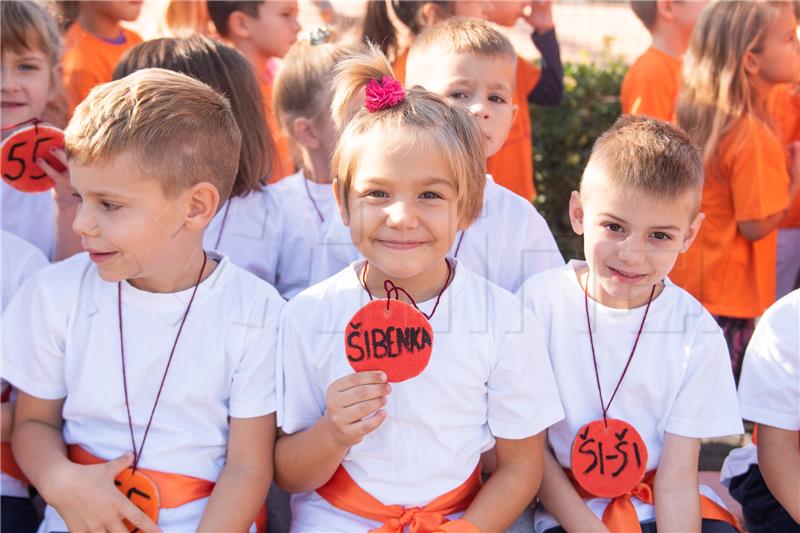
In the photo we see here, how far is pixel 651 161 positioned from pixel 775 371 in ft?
2.04

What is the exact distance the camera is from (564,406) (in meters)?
2.14

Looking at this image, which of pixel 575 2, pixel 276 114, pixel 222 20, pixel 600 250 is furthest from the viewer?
pixel 575 2

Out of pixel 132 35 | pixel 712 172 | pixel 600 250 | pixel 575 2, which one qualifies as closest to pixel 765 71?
pixel 712 172

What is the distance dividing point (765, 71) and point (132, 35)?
9.40 ft

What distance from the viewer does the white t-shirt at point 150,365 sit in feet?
6.60

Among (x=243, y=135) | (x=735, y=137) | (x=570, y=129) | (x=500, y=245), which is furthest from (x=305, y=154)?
(x=570, y=129)

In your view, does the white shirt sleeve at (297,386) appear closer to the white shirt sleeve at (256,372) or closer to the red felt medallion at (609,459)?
the white shirt sleeve at (256,372)

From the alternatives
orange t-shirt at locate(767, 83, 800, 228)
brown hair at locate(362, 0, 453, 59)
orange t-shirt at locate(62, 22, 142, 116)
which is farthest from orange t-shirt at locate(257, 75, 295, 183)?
orange t-shirt at locate(767, 83, 800, 228)

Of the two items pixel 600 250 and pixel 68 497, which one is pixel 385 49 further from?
pixel 68 497

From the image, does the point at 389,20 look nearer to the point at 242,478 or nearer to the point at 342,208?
the point at 342,208

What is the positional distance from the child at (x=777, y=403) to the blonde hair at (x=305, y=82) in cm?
152

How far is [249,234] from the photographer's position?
105 inches

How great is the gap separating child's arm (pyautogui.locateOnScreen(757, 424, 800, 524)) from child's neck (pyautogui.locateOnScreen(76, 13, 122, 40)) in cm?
311

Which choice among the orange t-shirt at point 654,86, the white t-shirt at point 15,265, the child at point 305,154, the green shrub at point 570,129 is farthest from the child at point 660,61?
the white t-shirt at point 15,265
